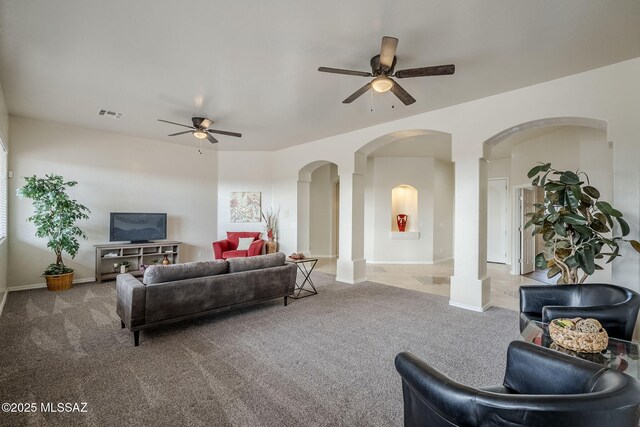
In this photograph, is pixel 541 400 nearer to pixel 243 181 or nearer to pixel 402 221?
pixel 243 181

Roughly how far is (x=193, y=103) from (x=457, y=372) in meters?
4.76

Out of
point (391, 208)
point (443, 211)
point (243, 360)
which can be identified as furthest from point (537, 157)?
point (243, 360)

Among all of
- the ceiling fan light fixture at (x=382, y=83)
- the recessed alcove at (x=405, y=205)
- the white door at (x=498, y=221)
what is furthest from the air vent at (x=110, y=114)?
the white door at (x=498, y=221)

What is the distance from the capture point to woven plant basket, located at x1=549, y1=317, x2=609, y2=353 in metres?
1.86

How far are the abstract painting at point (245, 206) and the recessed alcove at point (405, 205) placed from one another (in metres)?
3.88

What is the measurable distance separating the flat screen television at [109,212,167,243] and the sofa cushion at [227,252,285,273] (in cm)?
349

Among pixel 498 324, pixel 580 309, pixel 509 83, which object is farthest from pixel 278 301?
pixel 509 83

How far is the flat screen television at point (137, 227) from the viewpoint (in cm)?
587

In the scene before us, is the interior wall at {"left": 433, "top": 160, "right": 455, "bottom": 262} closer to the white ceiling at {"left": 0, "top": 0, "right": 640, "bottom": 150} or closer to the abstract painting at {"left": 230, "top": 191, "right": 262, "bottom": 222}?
the white ceiling at {"left": 0, "top": 0, "right": 640, "bottom": 150}

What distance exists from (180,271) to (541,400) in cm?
331

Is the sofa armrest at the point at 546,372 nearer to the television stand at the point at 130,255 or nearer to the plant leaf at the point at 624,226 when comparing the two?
the plant leaf at the point at 624,226

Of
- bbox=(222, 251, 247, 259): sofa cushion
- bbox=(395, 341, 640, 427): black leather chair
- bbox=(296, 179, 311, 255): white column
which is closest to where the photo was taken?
bbox=(395, 341, 640, 427): black leather chair

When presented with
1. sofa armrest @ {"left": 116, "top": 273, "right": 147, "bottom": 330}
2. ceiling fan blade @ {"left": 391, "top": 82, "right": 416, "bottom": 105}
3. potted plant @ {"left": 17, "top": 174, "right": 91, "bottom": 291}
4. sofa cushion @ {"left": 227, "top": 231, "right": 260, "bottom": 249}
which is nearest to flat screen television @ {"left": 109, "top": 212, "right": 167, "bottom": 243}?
potted plant @ {"left": 17, "top": 174, "right": 91, "bottom": 291}

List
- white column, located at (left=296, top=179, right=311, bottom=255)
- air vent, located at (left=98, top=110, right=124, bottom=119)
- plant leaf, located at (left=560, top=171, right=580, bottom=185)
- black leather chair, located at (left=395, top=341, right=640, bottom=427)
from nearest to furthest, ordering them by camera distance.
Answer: black leather chair, located at (left=395, top=341, right=640, bottom=427) < plant leaf, located at (left=560, top=171, right=580, bottom=185) < air vent, located at (left=98, top=110, right=124, bottom=119) < white column, located at (left=296, top=179, right=311, bottom=255)
